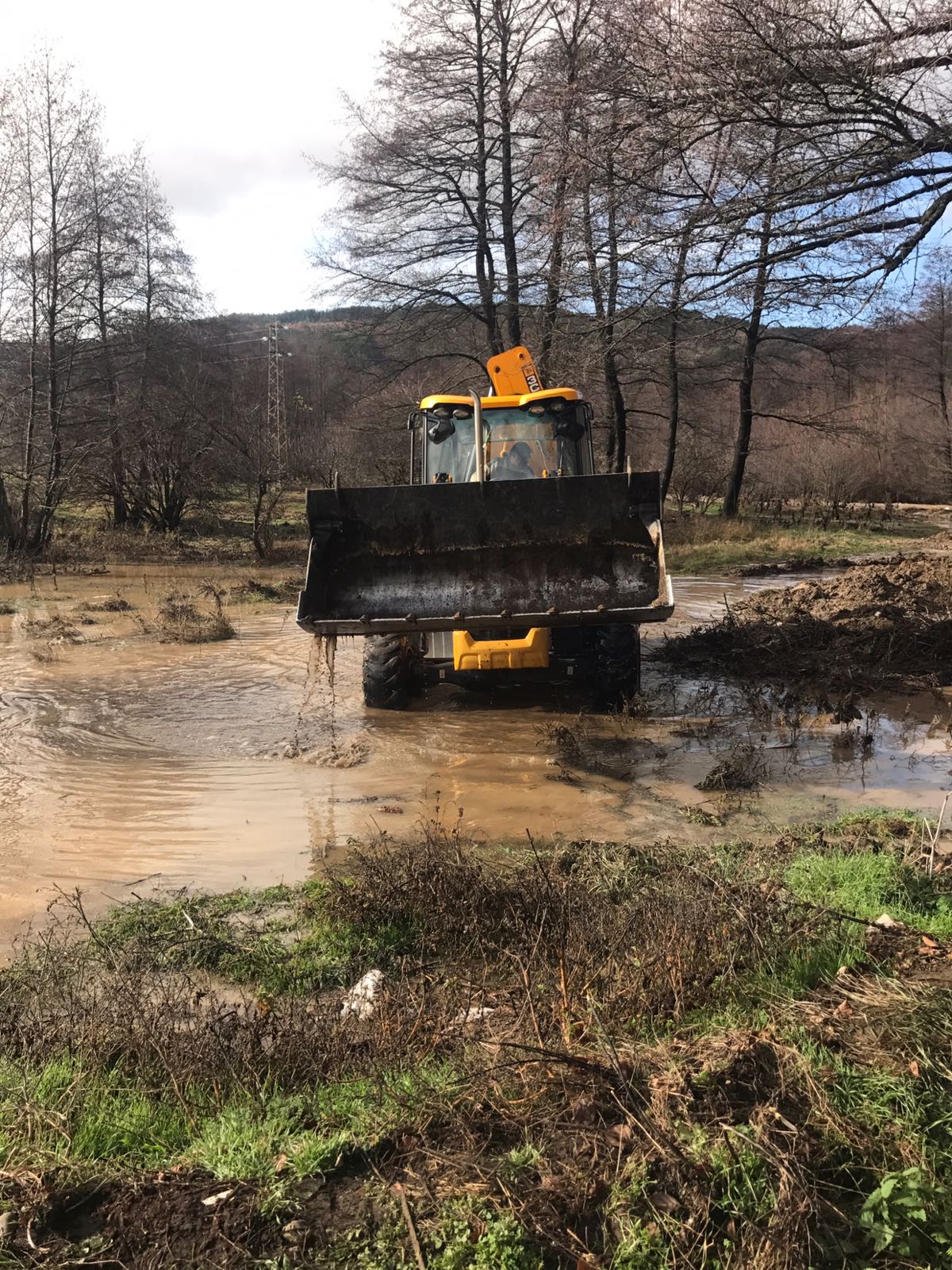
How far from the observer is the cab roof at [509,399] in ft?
27.8

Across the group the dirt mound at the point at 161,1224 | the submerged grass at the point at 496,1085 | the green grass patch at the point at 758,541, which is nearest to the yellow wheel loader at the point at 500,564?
the submerged grass at the point at 496,1085

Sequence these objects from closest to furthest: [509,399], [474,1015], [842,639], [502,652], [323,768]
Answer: [474,1015] → [323,768] → [502,652] → [509,399] → [842,639]

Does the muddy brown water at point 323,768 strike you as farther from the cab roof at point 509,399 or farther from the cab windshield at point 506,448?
the cab roof at point 509,399

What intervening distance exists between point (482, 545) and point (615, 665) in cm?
153

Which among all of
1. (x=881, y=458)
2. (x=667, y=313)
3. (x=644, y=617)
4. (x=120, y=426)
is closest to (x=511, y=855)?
(x=644, y=617)

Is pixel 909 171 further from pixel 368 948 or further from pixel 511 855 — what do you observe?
pixel 368 948

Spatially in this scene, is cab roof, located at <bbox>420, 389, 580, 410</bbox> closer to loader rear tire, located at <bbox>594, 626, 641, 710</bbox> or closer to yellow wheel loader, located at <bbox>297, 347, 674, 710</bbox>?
yellow wheel loader, located at <bbox>297, 347, 674, 710</bbox>

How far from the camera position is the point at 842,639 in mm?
9867

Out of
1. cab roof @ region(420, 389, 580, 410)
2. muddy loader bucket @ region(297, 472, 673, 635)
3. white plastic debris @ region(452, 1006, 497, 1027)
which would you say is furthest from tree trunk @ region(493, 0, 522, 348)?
white plastic debris @ region(452, 1006, 497, 1027)

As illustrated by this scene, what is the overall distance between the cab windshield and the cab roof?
0.04 metres

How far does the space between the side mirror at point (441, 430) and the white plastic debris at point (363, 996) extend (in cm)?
590

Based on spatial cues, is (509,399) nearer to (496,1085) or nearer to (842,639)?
(842,639)

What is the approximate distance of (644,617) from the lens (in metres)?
6.48

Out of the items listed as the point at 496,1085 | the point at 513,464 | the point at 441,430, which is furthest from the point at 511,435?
the point at 496,1085
